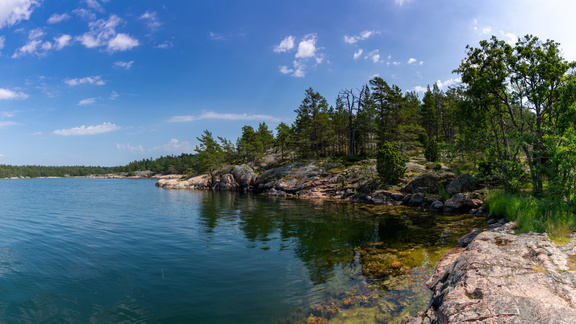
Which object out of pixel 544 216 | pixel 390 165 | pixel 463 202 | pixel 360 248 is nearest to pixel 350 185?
pixel 390 165

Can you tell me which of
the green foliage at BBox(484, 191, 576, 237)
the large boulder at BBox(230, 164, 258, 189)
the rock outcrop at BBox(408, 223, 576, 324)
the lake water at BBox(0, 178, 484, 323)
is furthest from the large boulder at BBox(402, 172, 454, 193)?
the large boulder at BBox(230, 164, 258, 189)

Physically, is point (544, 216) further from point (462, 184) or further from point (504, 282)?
point (462, 184)

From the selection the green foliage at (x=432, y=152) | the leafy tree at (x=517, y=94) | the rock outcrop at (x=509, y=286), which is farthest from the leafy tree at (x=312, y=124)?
the rock outcrop at (x=509, y=286)

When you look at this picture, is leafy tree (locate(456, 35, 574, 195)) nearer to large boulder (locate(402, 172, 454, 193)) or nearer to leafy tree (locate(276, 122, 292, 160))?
large boulder (locate(402, 172, 454, 193))

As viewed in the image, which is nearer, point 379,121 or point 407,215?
point 407,215

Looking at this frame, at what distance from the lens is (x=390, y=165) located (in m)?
38.5

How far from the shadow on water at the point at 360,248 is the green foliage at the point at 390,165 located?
10.7 meters

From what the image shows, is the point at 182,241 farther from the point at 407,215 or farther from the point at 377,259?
the point at 407,215

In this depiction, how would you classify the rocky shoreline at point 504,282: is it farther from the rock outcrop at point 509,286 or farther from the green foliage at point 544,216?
the green foliage at point 544,216

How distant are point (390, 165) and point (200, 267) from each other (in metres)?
32.7

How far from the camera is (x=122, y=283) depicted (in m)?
10.9

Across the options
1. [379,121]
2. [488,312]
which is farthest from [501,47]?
[379,121]

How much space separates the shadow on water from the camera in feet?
28.8

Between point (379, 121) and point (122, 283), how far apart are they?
57911mm
